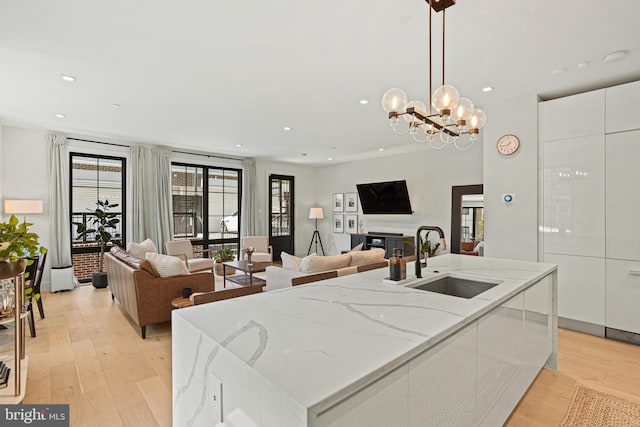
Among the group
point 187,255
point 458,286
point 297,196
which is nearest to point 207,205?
point 187,255

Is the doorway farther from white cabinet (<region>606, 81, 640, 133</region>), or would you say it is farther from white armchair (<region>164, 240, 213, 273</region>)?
white cabinet (<region>606, 81, 640, 133</region>)

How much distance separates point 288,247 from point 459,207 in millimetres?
4458

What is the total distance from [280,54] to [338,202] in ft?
20.2

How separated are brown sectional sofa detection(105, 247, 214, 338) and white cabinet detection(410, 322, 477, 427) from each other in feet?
10.4

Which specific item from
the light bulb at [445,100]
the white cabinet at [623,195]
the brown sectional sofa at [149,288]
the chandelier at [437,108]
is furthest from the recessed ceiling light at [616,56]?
the brown sectional sofa at [149,288]

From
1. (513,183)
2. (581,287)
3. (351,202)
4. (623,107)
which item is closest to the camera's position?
(623,107)

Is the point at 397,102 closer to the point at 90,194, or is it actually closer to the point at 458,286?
the point at 458,286

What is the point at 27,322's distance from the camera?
3.87 m

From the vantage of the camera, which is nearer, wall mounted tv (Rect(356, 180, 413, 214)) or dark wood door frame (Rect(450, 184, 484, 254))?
dark wood door frame (Rect(450, 184, 484, 254))

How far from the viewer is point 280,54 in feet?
9.32

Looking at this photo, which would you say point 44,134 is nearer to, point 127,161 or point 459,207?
point 127,161

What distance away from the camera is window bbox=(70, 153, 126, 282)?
5.89 meters

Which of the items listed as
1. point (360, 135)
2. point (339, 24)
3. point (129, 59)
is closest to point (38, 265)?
point (129, 59)

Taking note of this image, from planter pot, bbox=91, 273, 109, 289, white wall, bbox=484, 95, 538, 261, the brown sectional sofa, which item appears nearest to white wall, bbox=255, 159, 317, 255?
planter pot, bbox=91, 273, 109, 289
